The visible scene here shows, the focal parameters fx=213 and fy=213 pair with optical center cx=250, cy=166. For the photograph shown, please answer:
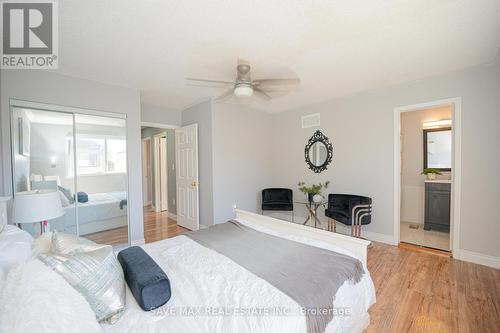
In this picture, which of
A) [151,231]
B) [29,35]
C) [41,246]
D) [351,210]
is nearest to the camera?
[41,246]

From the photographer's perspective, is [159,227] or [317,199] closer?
[317,199]

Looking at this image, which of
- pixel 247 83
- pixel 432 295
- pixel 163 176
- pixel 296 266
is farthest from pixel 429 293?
pixel 163 176

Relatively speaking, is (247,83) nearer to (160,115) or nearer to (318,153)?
(318,153)

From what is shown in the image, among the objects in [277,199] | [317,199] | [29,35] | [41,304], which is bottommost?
[277,199]

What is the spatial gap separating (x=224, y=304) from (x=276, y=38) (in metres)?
2.16

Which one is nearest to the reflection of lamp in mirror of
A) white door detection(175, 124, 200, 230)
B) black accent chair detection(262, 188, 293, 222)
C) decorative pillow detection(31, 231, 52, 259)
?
decorative pillow detection(31, 231, 52, 259)

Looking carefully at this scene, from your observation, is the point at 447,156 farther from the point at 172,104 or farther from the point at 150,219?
the point at 150,219

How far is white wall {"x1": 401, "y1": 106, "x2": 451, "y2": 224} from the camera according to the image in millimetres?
4246

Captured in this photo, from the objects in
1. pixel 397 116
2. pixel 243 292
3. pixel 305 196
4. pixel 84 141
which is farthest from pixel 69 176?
pixel 397 116

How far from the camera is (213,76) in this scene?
282 cm

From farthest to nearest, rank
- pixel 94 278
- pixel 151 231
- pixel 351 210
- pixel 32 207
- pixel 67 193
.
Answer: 1. pixel 151 231
2. pixel 351 210
3. pixel 67 193
4. pixel 32 207
5. pixel 94 278

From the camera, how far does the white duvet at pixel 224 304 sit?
0.99 meters

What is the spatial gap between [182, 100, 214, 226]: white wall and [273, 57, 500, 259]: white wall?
1.76 meters

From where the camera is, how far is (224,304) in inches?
43.7
